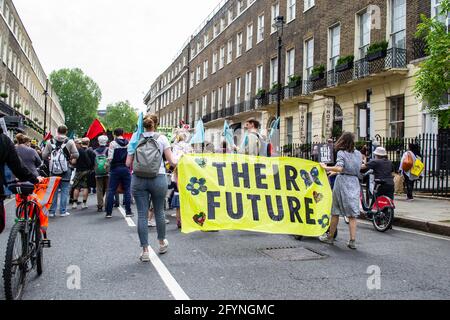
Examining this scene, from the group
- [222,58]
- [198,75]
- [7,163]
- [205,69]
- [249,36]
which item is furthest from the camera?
[198,75]

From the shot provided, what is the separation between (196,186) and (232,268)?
1519 mm

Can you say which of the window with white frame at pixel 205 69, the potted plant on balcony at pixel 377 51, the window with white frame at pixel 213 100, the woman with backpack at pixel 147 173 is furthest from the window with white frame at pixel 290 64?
the woman with backpack at pixel 147 173

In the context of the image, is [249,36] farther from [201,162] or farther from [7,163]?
[7,163]

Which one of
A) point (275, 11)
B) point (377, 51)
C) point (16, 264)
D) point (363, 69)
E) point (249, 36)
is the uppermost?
point (275, 11)

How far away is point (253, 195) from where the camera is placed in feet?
21.6

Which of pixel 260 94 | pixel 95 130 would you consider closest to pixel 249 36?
pixel 260 94

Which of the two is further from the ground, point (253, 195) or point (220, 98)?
point (220, 98)

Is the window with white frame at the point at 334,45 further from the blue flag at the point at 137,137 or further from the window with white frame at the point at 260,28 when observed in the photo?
the blue flag at the point at 137,137

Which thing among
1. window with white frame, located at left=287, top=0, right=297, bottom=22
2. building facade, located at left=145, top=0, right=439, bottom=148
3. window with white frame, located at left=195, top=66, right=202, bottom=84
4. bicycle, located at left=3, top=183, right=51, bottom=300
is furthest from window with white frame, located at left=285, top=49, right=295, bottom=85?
bicycle, located at left=3, top=183, right=51, bottom=300

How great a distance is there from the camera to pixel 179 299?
4.07m

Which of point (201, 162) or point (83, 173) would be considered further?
point (83, 173)

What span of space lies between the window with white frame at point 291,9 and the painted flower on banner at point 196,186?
75.6 feet
